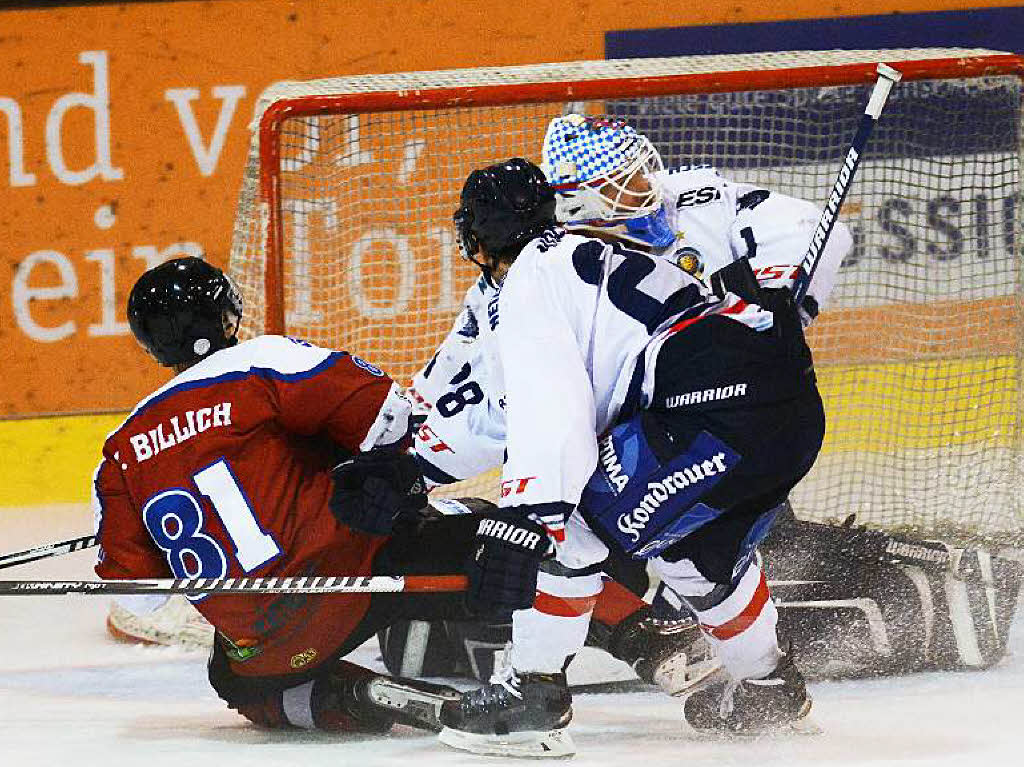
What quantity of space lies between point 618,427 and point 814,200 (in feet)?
6.73

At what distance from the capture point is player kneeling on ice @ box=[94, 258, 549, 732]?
2699mm

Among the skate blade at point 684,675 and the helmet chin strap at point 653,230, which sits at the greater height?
the helmet chin strap at point 653,230

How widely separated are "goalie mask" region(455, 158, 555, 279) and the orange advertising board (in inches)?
91.4

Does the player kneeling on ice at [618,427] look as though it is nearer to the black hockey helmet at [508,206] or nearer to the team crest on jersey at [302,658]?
the black hockey helmet at [508,206]

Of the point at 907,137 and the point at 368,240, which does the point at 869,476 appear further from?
the point at 368,240

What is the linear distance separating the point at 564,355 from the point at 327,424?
1.59ft

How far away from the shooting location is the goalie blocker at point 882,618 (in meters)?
3.22

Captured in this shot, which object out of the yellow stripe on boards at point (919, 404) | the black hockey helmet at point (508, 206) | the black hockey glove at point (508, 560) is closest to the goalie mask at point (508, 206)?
the black hockey helmet at point (508, 206)

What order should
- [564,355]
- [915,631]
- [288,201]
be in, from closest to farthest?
[564,355], [915,631], [288,201]

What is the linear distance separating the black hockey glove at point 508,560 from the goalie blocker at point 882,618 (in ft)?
2.11

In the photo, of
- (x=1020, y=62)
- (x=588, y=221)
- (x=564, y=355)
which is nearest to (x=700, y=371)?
(x=564, y=355)

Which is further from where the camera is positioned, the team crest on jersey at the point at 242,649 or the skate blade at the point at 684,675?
the skate blade at the point at 684,675

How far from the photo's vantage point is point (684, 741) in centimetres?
281

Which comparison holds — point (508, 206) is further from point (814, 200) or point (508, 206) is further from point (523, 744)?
point (814, 200)
